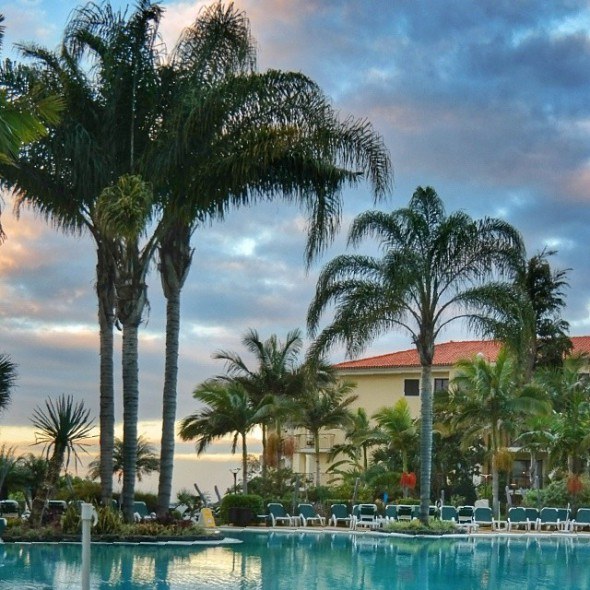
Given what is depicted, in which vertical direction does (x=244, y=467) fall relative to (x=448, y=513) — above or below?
above

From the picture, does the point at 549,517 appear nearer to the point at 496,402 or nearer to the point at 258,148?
the point at 496,402

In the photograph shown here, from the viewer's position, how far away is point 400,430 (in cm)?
4078

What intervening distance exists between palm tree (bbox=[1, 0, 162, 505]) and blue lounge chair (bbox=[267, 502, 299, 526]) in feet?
30.4

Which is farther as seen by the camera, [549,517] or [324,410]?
[324,410]

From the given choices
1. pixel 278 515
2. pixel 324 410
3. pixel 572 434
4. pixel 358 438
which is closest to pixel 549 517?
pixel 572 434

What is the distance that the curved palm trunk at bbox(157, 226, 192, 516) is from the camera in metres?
26.4

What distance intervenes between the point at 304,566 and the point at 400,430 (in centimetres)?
2000

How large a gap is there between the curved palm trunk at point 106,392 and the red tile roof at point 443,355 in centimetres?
2988

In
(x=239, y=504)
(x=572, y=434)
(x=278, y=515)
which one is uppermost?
(x=572, y=434)

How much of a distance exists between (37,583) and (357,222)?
15.9 metres

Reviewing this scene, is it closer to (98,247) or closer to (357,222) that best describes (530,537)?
(357,222)

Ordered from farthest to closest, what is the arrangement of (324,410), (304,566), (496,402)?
(324,410)
(496,402)
(304,566)

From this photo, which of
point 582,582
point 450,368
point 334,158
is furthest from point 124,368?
point 450,368

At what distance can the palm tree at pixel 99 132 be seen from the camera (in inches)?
943
